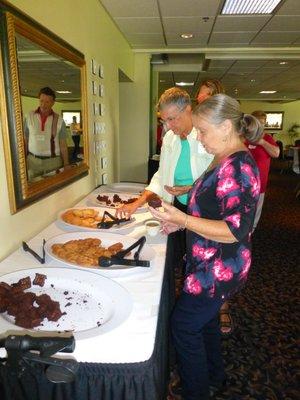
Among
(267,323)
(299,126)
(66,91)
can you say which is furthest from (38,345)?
(299,126)

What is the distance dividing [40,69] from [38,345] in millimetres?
1347

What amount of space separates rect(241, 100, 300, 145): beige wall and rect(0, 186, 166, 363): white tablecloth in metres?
14.2

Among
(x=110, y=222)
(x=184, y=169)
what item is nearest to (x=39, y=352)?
(x=110, y=222)

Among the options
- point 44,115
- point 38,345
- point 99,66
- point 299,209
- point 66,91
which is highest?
point 99,66

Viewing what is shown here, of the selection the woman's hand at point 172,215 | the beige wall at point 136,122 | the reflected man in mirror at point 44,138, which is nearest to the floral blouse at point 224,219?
the woman's hand at point 172,215

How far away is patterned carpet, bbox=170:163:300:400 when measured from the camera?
1.63m

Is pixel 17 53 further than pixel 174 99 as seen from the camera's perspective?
No

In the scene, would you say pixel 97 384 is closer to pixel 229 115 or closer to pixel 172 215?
pixel 172 215

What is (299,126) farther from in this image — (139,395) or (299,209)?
(139,395)

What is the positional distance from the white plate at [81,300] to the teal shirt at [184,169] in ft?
3.16

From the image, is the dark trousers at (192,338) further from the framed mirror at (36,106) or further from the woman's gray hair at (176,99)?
the woman's gray hair at (176,99)

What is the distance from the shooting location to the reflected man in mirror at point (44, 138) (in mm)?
1431

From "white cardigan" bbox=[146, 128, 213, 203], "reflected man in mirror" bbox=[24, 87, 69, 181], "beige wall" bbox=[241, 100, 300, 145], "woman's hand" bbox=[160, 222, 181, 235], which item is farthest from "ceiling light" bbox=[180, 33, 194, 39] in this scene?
"beige wall" bbox=[241, 100, 300, 145]

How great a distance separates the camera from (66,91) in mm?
1884
